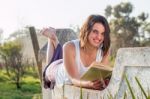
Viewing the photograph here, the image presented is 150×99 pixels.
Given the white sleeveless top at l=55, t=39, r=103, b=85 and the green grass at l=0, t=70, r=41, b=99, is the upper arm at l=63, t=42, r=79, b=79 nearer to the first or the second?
the white sleeveless top at l=55, t=39, r=103, b=85

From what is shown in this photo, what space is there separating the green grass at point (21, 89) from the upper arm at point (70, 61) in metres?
16.1

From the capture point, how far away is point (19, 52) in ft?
105

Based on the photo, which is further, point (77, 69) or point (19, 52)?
point (19, 52)

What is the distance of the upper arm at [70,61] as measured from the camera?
411 centimetres

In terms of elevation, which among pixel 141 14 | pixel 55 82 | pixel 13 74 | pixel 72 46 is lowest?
pixel 13 74

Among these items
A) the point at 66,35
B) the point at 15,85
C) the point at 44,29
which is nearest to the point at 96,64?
the point at 44,29

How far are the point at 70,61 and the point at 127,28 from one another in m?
33.4

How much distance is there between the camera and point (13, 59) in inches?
1203

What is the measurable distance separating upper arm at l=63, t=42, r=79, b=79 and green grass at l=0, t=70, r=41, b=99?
16.1 metres

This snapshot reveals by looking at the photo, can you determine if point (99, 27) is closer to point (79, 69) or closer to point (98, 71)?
point (79, 69)

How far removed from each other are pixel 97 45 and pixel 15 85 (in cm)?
2362

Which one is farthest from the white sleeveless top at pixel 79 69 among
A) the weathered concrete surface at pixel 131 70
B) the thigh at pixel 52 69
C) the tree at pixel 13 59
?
the tree at pixel 13 59

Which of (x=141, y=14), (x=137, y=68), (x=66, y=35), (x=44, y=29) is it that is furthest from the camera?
(x=141, y=14)

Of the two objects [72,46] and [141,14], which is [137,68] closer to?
[72,46]
